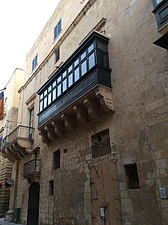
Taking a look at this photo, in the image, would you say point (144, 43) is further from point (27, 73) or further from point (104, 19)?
point (27, 73)

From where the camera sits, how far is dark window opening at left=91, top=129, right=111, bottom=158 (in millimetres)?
9172

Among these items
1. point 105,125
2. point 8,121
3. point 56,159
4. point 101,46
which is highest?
point 8,121

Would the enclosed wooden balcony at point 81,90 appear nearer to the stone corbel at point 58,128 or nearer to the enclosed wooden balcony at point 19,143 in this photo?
the stone corbel at point 58,128

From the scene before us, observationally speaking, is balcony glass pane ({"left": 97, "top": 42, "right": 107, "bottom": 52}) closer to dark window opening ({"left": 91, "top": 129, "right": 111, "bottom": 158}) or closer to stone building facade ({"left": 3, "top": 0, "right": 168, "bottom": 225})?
stone building facade ({"left": 3, "top": 0, "right": 168, "bottom": 225})

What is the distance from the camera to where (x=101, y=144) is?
9.46 meters

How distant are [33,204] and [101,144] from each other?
7.65m

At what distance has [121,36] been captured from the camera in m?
9.55

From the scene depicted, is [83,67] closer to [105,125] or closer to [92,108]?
[92,108]

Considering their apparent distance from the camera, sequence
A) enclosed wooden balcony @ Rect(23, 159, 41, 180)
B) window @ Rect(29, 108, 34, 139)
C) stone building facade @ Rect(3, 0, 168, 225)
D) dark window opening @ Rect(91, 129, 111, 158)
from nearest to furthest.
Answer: stone building facade @ Rect(3, 0, 168, 225)
dark window opening @ Rect(91, 129, 111, 158)
enclosed wooden balcony @ Rect(23, 159, 41, 180)
window @ Rect(29, 108, 34, 139)

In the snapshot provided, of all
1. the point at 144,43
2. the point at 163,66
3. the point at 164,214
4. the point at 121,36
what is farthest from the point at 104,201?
the point at 121,36

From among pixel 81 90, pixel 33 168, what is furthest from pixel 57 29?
pixel 33 168

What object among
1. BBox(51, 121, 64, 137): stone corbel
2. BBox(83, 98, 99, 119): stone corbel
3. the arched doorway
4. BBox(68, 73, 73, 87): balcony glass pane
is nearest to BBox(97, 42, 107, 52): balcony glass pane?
BBox(68, 73, 73, 87): balcony glass pane

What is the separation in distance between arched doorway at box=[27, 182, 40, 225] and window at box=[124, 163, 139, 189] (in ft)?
26.3

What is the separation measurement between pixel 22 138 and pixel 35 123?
138cm
